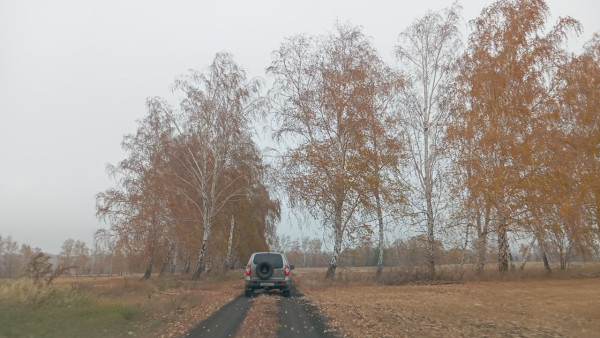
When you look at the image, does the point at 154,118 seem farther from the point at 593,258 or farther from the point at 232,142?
the point at 593,258

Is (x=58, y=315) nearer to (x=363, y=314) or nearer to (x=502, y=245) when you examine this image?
(x=363, y=314)

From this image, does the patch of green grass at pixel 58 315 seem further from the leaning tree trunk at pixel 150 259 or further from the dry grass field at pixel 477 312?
the leaning tree trunk at pixel 150 259

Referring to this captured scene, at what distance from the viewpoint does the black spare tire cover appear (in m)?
16.7

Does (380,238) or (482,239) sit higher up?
(380,238)

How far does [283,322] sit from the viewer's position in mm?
10047

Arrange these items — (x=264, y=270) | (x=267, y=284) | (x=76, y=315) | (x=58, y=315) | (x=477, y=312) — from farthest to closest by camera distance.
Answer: (x=264, y=270) < (x=267, y=284) < (x=477, y=312) < (x=76, y=315) < (x=58, y=315)

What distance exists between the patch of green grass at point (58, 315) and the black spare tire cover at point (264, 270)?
5628 millimetres

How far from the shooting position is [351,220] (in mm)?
23844

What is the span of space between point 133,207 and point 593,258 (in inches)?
1238

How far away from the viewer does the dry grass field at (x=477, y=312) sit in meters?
8.84

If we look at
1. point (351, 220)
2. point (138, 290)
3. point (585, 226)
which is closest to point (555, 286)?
point (585, 226)

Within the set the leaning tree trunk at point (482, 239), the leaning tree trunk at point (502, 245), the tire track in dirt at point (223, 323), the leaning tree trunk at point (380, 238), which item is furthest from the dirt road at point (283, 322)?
the leaning tree trunk at point (502, 245)

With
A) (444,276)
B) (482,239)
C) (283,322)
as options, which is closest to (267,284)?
(283,322)

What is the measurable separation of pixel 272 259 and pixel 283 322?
7.25 m
